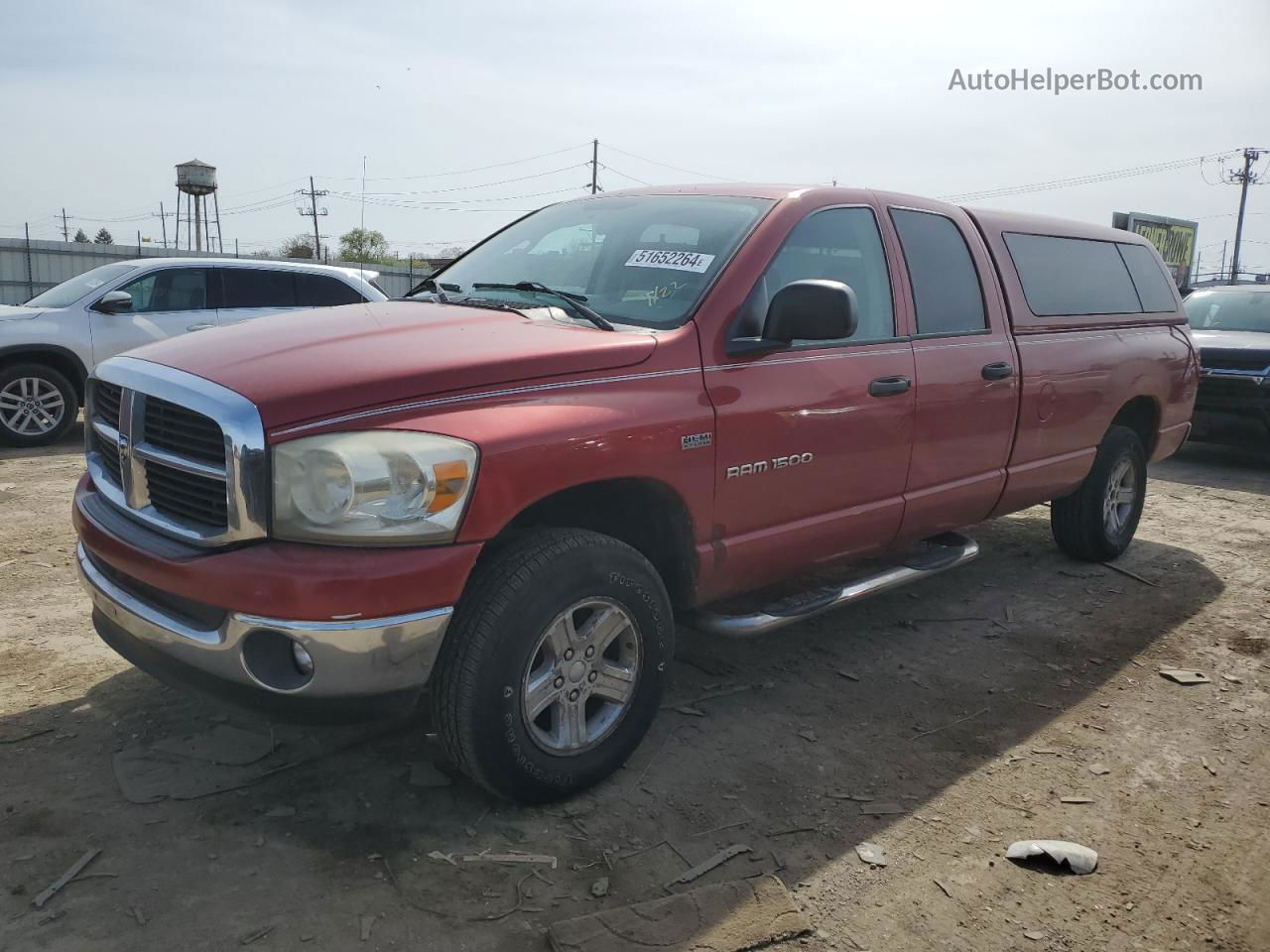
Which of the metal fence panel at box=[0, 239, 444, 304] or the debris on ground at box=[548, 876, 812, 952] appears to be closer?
the debris on ground at box=[548, 876, 812, 952]

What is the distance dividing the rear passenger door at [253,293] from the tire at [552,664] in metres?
7.59

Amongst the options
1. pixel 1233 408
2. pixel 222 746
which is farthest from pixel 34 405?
pixel 1233 408

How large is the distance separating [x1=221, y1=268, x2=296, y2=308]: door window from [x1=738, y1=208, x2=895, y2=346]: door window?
7245 mm

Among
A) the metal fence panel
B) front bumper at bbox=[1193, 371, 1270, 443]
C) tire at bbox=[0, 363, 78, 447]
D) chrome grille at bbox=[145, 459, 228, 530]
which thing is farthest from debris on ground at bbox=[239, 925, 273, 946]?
the metal fence panel

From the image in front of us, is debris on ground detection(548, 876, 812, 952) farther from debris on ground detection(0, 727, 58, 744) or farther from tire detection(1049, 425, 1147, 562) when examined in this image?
tire detection(1049, 425, 1147, 562)

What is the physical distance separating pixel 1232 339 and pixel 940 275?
6.83 m

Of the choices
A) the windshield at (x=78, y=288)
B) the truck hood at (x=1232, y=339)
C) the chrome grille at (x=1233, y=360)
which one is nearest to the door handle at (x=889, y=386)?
the chrome grille at (x=1233, y=360)

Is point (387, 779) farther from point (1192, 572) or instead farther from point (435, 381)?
point (1192, 572)

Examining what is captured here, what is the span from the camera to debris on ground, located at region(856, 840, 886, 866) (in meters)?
2.81

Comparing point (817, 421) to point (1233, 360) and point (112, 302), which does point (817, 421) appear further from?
point (112, 302)

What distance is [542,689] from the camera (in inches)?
114

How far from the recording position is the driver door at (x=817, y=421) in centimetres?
334

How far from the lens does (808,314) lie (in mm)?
3264

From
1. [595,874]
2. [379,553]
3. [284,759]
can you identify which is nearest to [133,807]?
[284,759]
